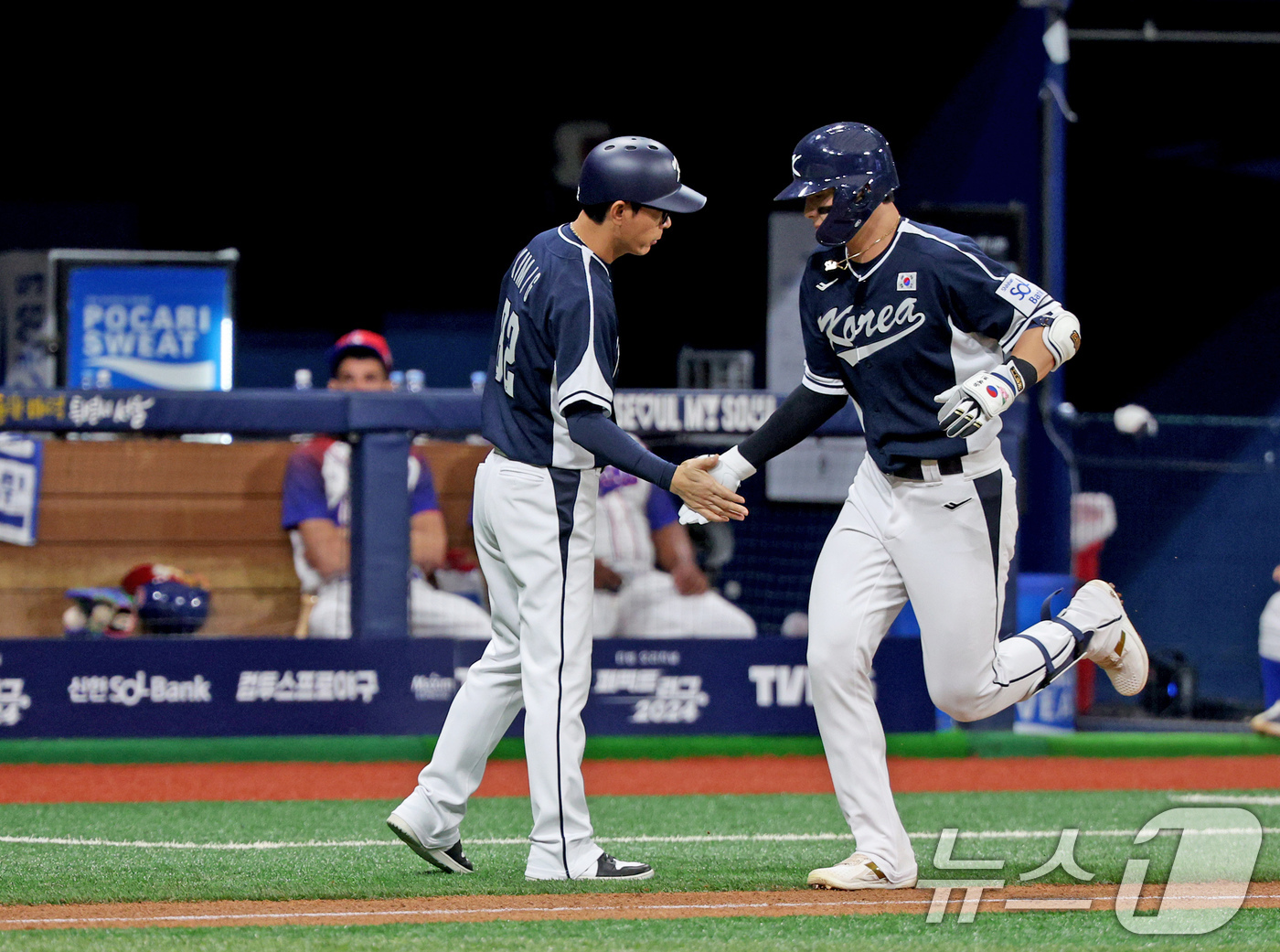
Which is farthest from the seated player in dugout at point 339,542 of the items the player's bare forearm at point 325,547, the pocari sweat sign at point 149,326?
the pocari sweat sign at point 149,326

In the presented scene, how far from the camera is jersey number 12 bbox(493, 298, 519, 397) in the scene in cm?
481

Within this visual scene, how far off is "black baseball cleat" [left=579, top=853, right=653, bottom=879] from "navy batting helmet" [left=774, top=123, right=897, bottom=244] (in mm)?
1734

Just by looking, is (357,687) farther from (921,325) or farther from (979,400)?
(979,400)

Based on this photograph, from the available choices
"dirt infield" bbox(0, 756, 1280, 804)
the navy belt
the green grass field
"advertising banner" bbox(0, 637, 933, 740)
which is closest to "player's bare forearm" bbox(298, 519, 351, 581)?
"advertising banner" bbox(0, 637, 933, 740)

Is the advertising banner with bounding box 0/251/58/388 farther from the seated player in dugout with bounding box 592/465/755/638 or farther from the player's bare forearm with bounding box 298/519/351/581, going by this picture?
the seated player in dugout with bounding box 592/465/755/638

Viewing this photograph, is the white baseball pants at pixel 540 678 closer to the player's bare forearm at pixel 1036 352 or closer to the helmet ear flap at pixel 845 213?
the helmet ear flap at pixel 845 213

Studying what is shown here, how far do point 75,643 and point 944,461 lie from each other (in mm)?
4823

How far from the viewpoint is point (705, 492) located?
15.5 feet

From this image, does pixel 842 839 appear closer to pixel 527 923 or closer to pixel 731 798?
pixel 731 798

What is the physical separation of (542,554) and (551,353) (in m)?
0.54

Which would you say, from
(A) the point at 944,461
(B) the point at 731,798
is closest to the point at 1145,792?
(B) the point at 731,798

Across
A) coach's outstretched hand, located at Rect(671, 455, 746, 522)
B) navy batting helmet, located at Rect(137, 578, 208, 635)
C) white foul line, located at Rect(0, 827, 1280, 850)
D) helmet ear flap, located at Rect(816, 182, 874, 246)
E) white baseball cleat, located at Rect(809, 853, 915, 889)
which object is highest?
helmet ear flap, located at Rect(816, 182, 874, 246)

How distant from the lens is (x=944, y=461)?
467cm

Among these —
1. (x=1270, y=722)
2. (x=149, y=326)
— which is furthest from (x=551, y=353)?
(x=149, y=326)
